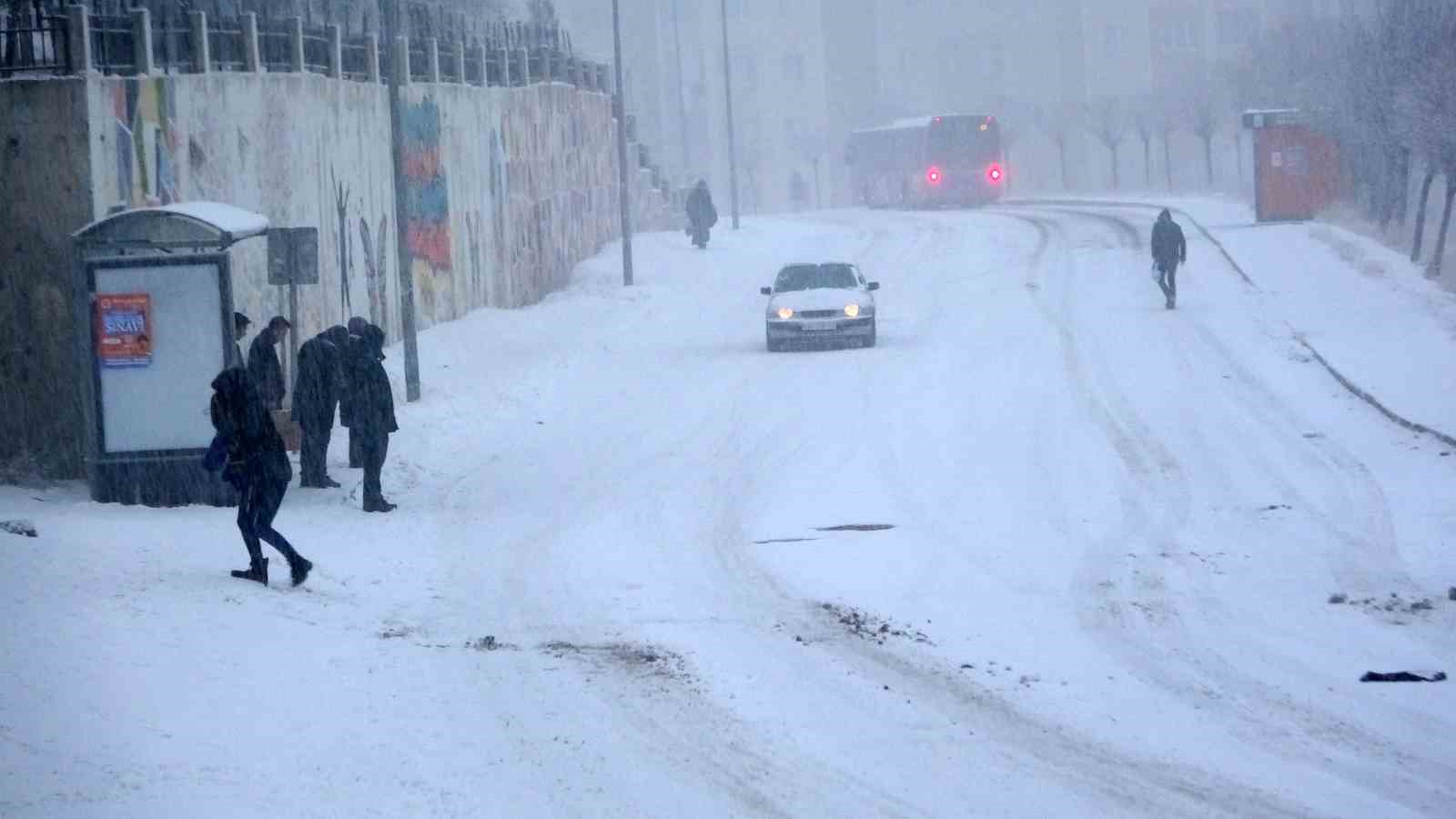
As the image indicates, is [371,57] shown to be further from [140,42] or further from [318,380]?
[318,380]

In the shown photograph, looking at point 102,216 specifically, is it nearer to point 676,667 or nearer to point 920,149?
point 676,667

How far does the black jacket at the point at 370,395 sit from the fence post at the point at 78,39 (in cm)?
427

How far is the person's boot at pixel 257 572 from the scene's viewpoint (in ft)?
40.8

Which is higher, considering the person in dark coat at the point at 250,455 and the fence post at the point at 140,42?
the fence post at the point at 140,42

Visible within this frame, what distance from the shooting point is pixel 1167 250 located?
3136 centimetres

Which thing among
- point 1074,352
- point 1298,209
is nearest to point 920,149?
point 1298,209

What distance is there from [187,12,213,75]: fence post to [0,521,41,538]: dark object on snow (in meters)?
7.97

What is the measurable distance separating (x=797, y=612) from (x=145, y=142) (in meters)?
10.4

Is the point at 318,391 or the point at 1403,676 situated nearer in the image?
the point at 1403,676

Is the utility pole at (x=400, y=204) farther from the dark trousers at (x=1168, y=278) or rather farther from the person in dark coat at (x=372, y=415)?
the dark trousers at (x=1168, y=278)

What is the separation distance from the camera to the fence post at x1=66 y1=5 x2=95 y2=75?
58.2ft

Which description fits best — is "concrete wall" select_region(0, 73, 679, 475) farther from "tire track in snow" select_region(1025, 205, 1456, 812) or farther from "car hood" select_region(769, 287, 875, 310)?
"tire track in snow" select_region(1025, 205, 1456, 812)

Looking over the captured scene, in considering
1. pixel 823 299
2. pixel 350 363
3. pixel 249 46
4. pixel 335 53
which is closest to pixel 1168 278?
pixel 823 299

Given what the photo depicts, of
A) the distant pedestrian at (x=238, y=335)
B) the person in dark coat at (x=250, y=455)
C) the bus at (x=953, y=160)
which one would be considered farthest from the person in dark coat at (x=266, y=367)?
the bus at (x=953, y=160)
